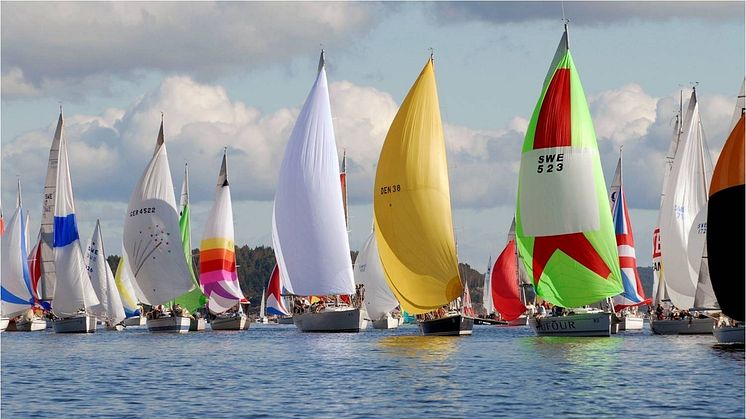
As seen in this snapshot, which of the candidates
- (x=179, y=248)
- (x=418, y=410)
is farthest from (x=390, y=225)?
(x=418, y=410)

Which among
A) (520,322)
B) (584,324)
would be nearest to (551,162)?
(584,324)

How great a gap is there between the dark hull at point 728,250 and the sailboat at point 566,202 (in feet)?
39.6

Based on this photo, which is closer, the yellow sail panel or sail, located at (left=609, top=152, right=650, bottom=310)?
the yellow sail panel

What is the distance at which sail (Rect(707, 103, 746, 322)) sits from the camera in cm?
4781

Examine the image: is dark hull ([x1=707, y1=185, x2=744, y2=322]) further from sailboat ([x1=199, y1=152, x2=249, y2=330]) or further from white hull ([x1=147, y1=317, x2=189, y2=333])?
sailboat ([x1=199, y1=152, x2=249, y2=330])

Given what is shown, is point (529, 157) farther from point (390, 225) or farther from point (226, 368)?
point (226, 368)

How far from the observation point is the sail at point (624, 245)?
86938mm

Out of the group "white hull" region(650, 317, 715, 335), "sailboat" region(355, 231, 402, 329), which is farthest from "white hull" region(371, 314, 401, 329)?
"white hull" region(650, 317, 715, 335)

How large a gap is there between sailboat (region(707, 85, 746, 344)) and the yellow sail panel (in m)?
18.7

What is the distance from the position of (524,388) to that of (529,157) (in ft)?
77.1

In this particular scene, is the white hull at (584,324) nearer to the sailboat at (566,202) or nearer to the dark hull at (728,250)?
the sailboat at (566,202)

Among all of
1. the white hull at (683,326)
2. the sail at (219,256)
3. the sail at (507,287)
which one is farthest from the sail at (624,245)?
the sail at (219,256)

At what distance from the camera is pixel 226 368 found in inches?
2050

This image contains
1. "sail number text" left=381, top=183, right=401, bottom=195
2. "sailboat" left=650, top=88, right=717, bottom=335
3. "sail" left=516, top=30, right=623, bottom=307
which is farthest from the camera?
"sailboat" left=650, top=88, right=717, bottom=335
